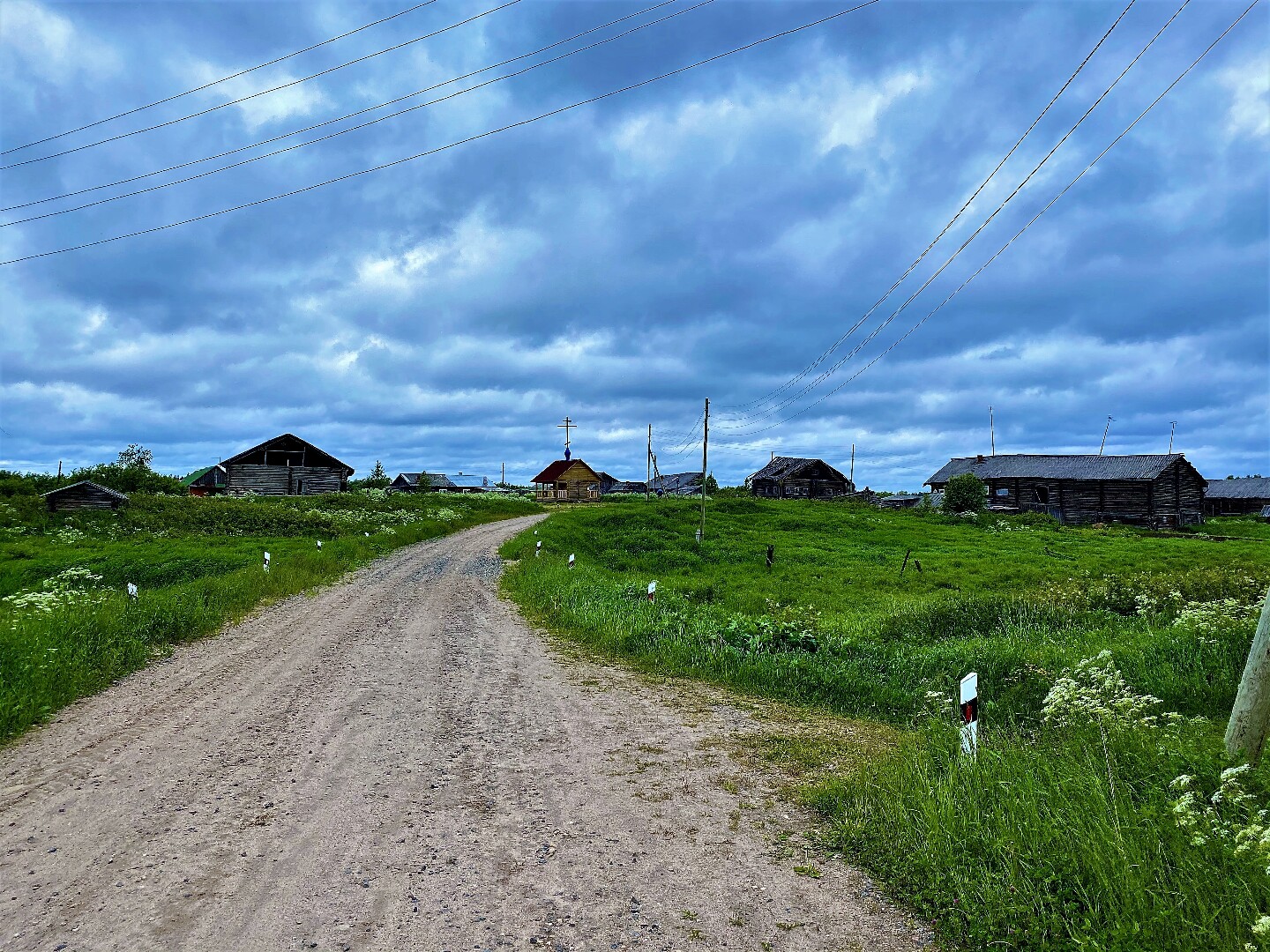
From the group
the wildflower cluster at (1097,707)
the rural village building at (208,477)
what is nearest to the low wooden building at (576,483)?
the rural village building at (208,477)

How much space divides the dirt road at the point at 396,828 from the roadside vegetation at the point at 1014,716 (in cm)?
80

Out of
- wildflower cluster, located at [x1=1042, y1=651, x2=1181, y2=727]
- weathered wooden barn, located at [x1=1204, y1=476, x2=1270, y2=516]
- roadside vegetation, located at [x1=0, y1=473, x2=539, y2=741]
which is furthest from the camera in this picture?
weathered wooden barn, located at [x1=1204, y1=476, x2=1270, y2=516]

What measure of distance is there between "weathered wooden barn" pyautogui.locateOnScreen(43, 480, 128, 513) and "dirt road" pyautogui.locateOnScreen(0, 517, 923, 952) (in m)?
36.3

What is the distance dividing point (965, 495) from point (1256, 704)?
57797 millimetres

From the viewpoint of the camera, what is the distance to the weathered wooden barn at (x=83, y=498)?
37750 mm

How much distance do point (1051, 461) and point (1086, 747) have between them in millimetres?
71781

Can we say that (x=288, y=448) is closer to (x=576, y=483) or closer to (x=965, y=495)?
(x=576, y=483)

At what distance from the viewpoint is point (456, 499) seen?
211 ft

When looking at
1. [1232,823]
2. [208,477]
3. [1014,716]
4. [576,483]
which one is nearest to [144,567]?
[1014,716]

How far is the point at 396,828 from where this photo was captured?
18.1ft

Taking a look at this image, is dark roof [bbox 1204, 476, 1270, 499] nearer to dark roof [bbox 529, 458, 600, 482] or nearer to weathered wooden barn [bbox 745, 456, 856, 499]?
weathered wooden barn [bbox 745, 456, 856, 499]

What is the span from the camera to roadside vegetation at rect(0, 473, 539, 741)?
981cm


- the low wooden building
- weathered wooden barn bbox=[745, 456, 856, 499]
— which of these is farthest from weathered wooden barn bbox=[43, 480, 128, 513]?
weathered wooden barn bbox=[745, 456, 856, 499]

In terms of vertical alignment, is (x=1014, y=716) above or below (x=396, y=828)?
below
